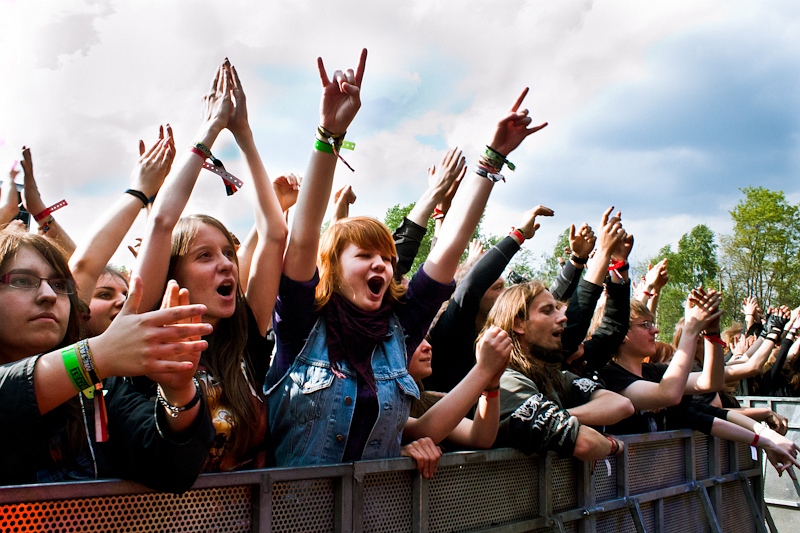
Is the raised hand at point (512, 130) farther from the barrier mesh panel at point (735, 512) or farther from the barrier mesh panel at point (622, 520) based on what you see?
the barrier mesh panel at point (735, 512)

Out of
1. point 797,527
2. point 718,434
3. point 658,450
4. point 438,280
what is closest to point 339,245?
point 438,280

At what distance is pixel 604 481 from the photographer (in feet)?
13.1

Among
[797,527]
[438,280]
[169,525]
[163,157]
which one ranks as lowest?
[797,527]

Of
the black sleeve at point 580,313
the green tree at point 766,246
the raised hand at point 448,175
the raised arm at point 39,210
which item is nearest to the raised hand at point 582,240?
the black sleeve at point 580,313

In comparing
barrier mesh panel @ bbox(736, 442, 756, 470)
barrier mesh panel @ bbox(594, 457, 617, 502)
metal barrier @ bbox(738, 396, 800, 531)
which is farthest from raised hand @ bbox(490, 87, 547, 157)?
metal barrier @ bbox(738, 396, 800, 531)

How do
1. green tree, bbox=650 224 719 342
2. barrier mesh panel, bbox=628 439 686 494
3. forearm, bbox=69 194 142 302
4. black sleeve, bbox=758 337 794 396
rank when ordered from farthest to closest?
green tree, bbox=650 224 719 342 → black sleeve, bbox=758 337 794 396 → barrier mesh panel, bbox=628 439 686 494 → forearm, bbox=69 194 142 302

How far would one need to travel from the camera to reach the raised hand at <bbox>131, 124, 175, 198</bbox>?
319cm

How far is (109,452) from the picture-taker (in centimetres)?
223

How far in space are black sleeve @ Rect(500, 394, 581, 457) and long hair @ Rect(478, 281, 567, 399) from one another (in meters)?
0.46

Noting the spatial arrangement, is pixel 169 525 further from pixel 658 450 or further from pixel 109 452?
pixel 658 450

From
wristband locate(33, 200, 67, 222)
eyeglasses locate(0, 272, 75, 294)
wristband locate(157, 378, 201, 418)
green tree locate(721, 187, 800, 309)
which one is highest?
green tree locate(721, 187, 800, 309)

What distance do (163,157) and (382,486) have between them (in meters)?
1.80

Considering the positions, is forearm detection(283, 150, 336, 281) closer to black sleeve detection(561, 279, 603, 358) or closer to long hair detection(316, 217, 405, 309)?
long hair detection(316, 217, 405, 309)

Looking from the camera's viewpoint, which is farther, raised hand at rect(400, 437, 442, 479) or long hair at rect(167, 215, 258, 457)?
raised hand at rect(400, 437, 442, 479)
